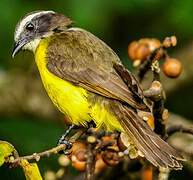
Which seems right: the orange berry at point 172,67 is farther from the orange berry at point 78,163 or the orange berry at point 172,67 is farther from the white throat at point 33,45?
the white throat at point 33,45

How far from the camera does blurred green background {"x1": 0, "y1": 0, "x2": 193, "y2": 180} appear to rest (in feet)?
16.4

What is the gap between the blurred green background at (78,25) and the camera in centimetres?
501

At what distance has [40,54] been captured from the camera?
4070mm

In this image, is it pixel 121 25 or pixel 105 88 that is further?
pixel 121 25

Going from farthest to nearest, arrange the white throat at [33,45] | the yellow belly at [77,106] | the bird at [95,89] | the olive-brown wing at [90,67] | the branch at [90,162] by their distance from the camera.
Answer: the white throat at [33,45]
the yellow belly at [77,106]
the olive-brown wing at [90,67]
the bird at [95,89]
the branch at [90,162]

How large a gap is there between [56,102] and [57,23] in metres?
1.06

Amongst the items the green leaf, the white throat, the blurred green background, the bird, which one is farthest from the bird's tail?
the blurred green background

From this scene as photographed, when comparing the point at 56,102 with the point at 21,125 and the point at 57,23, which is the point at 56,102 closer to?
the point at 57,23

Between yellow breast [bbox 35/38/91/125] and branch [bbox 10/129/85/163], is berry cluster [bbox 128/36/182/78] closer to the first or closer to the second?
yellow breast [bbox 35/38/91/125]

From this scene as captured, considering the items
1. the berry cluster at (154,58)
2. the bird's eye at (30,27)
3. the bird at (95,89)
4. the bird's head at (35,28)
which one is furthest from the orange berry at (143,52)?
the bird's eye at (30,27)

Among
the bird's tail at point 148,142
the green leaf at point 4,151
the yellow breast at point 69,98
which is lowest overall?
the bird's tail at point 148,142

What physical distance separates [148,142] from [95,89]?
0.63m

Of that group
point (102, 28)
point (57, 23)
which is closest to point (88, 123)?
point (57, 23)

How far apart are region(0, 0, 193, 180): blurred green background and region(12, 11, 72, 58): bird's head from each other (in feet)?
1.74
